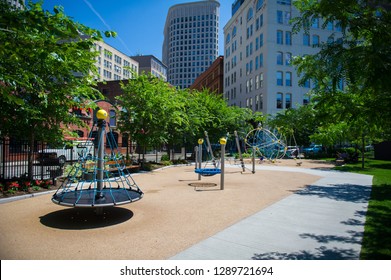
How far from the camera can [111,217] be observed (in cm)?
727

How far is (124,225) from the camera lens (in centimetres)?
653

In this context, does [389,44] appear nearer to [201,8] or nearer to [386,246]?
[386,246]

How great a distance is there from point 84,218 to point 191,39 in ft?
580

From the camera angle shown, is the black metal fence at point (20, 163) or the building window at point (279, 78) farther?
the building window at point (279, 78)

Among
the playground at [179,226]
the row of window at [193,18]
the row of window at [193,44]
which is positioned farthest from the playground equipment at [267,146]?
the row of window at [193,18]

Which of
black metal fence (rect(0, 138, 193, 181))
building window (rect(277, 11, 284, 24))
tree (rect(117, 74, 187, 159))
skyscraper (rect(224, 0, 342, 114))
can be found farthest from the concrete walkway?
building window (rect(277, 11, 284, 24))

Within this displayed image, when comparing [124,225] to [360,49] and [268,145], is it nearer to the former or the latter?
[360,49]

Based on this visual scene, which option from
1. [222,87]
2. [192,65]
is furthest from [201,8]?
[222,87]

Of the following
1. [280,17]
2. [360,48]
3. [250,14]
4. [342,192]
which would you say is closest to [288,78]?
[280,17]

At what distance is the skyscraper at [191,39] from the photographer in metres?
166

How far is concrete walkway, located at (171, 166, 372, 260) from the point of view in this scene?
15.5 feet

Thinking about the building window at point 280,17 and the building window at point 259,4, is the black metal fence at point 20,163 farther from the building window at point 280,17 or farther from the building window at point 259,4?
the building window at point 259,4

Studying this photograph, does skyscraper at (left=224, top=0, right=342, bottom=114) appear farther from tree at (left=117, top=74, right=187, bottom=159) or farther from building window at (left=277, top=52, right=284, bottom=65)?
tree at (left=117, top=74, right=187, bottom=159)

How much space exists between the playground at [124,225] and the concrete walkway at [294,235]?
0.39 metres
